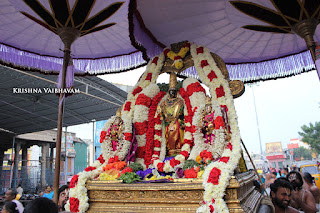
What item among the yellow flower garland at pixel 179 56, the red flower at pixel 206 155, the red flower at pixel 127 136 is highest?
the yellow flower garland at pixel 179 56

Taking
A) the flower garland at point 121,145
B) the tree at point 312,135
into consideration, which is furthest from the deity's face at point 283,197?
the tree at point 312,135

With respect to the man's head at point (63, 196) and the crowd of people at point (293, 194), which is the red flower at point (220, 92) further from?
the man's head at point (63, 196)

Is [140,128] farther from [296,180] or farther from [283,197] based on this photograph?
[296,180]

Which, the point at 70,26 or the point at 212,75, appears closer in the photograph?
the point at 212,75

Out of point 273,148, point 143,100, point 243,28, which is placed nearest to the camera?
point 143,100

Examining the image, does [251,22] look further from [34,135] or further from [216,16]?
[34,135]

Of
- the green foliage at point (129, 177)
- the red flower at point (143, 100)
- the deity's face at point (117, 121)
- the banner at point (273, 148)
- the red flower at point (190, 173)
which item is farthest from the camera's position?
the banner at point (273, 148)

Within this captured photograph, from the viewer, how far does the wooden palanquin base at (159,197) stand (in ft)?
9.62

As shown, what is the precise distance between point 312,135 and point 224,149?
37.1 meters

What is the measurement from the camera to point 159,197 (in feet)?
10.4

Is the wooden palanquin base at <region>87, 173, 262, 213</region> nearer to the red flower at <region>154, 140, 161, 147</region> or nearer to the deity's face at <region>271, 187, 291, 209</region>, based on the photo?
the deity's face at <region>271, 187, 291, 209</region>

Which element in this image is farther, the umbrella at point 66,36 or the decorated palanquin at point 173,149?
the umbrella at point 66,36

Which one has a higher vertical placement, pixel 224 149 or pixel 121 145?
pixel 121 145

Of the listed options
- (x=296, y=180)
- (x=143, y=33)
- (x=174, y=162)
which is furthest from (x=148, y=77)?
(x=296, y=180)
